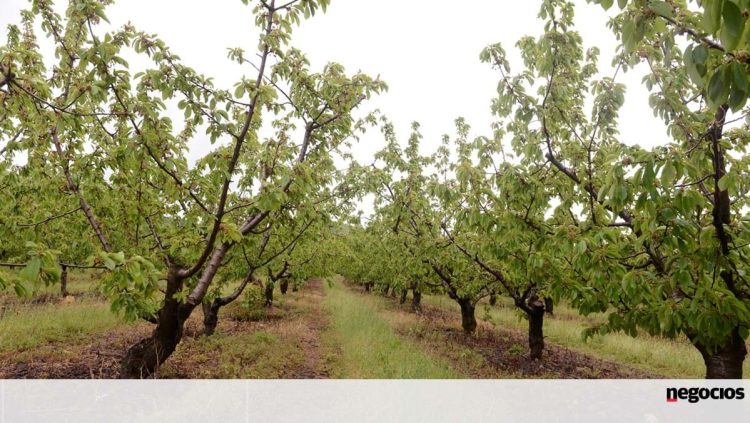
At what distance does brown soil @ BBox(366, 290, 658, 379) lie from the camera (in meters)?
12.4

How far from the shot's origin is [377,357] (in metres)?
12.5

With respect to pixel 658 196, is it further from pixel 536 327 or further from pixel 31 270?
pixel 536 327

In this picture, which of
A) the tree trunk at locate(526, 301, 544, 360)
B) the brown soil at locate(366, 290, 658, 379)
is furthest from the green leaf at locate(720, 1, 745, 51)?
the tree trunk at locate(526, 301, 544, 360)

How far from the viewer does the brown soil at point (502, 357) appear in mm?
12414

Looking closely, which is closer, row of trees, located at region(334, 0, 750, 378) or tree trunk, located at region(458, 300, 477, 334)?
row of trees, located at region(334, 0, 750, 378)

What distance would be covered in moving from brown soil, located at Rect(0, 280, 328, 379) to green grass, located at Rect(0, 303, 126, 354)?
62 cm

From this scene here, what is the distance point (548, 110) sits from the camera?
6.22 metres

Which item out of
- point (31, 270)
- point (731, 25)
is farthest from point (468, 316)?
point (731, 25)

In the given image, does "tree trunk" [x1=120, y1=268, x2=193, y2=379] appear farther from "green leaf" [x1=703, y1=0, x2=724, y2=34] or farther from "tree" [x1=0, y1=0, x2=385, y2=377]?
"green leaf" [x1=703, y1=0, x2=724, y2=34]

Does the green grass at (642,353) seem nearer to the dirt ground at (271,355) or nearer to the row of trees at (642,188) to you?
the dirt ground at (271,355)

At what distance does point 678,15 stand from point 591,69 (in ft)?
13.1
